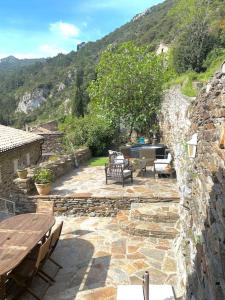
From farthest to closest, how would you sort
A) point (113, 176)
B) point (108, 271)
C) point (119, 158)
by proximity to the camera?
point (119, 158), point (113, 176), point (108, 271)

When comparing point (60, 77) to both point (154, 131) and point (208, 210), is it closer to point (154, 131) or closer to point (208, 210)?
point (154, 131)

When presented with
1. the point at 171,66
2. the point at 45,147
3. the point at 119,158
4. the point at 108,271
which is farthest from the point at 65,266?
the point at 171,66

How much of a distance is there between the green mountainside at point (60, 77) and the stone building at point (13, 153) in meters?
38.6

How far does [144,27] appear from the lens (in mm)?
66688

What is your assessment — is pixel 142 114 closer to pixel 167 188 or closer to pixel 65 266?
pixel 167 188

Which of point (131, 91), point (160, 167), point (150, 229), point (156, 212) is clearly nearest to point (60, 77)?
point (131, 91)

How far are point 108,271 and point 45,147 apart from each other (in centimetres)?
1745

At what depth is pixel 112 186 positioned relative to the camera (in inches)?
384

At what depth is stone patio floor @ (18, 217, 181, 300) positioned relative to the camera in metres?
5.13

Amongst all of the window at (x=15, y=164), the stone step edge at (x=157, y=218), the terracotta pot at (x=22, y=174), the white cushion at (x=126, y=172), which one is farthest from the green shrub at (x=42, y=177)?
the window at (x=15, y=164)

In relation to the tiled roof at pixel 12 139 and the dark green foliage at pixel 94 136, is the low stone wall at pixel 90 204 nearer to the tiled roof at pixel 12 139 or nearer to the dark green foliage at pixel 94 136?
the tiled roof at pixel 12 139

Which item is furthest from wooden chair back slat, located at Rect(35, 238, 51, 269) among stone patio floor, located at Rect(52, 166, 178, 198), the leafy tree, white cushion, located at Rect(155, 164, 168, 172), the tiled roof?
the leafy tree

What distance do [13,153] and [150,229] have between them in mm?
10983

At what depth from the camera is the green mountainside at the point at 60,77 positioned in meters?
63.8
